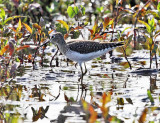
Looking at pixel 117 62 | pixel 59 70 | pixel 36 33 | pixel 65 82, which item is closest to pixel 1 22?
pixel 36 33

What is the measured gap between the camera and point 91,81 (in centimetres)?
878

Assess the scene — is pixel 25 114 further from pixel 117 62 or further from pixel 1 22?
pixel 117 62

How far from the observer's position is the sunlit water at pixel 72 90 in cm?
636

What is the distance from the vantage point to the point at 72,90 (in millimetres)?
8031

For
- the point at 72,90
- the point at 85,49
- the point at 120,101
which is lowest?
the point at 120,101

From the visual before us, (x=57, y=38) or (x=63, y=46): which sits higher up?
(x=57, y=38)

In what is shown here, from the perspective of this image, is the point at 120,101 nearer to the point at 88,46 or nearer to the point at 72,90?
the point at 72,90

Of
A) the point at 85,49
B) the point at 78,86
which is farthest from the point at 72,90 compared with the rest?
the point at 85,49

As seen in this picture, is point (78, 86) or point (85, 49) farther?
point (85, 49)

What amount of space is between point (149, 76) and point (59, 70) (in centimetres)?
209

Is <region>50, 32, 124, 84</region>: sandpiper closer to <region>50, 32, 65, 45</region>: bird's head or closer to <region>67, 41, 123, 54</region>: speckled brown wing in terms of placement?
<region>67, 41, 123, 54</region>: speckled brown wing

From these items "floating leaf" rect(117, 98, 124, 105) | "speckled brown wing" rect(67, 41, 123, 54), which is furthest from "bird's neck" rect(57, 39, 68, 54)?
"floating leaf" rect(117, 98, 124, 105)

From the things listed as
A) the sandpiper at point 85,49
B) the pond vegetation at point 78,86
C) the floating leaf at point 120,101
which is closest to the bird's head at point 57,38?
the sandpiper at point 85,49

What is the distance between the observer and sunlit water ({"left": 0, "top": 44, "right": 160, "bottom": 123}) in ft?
20.9
